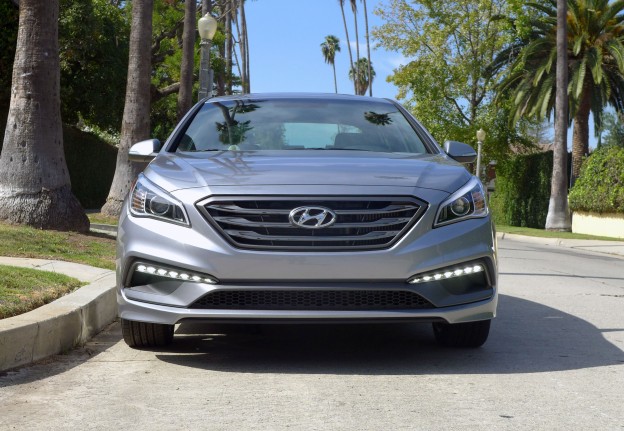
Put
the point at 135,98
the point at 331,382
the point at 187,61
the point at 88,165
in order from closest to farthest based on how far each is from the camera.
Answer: the point at 331,382 → the point at 135,98 → the point at 187,61 → the point at 88,165

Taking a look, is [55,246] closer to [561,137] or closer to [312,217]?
[312,217]

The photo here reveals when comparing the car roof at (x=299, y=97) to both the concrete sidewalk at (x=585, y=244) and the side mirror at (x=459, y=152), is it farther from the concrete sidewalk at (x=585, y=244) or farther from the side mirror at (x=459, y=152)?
the concrete sidewalk at (x=585, y=244)

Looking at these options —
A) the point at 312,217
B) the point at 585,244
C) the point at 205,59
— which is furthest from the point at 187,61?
the point at 312,217

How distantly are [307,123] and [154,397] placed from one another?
8.93ft

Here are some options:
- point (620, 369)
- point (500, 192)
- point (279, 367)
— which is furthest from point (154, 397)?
point (500, 192)

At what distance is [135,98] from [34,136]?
664cm

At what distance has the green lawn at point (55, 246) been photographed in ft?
32.2

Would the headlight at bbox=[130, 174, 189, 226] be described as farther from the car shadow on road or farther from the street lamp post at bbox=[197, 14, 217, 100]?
the street lamp post at bbox=[197, 14, 217, 100]

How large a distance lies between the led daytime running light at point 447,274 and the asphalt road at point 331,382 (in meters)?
0.53

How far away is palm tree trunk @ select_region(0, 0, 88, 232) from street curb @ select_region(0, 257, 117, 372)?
438cm

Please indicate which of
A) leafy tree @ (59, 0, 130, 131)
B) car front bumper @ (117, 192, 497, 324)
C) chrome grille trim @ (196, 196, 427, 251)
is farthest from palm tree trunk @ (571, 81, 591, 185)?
chrome grille trim @ (196, 196, 427, 251)

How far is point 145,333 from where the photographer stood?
19.8 ft

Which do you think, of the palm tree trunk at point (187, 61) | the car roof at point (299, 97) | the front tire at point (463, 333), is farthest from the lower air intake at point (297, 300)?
the palm tree trunk at point (187, 61)

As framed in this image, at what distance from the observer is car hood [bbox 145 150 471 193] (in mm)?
5582
